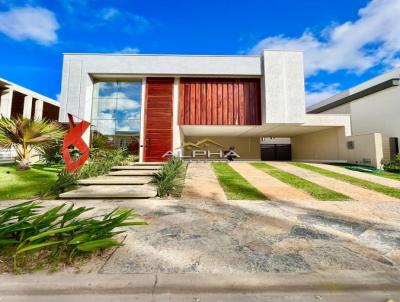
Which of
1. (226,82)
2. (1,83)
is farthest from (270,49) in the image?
(1,83)

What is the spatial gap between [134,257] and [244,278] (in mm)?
1150

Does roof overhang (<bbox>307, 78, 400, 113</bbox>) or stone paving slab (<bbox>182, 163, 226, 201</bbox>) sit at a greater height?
roof overhang (<bbox>307, 78, 400, 113</bbox>)

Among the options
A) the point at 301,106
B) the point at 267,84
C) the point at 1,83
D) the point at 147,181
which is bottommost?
the point at 147,181

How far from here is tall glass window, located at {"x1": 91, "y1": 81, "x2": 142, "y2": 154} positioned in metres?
13.0

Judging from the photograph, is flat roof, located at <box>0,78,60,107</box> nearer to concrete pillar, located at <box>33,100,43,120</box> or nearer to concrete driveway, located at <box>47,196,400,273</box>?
concrete pillar, located at <box>33,100,43,120</box>

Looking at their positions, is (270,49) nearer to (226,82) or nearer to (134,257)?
(226,82)

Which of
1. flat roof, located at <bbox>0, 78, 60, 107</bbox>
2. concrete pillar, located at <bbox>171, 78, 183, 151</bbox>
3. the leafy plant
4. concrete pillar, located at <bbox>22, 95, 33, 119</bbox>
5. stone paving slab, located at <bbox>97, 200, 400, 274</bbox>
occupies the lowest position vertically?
stone paving slab, located at <bbox>97, 200, 400, 274</bbox>

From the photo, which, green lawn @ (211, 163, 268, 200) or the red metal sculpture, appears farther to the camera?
the red metal sculpture

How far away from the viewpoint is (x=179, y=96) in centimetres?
1315

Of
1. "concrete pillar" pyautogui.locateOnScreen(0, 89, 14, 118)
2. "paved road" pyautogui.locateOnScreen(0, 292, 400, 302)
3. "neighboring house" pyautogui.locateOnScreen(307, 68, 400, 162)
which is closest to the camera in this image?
"paved road" pyautogui.locateOnScreen(0, 292, 400, 302)

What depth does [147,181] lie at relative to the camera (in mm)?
6383

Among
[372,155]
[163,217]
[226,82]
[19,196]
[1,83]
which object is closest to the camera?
[163,217]

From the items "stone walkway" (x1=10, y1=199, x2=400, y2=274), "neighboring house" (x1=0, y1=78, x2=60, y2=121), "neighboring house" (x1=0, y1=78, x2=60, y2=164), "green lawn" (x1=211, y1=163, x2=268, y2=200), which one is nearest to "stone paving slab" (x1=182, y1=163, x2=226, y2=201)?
"green lawn" (x1=211, y1=163, x2=268, y2=200)

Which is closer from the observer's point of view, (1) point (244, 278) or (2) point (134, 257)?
(1) point (244, 278)
